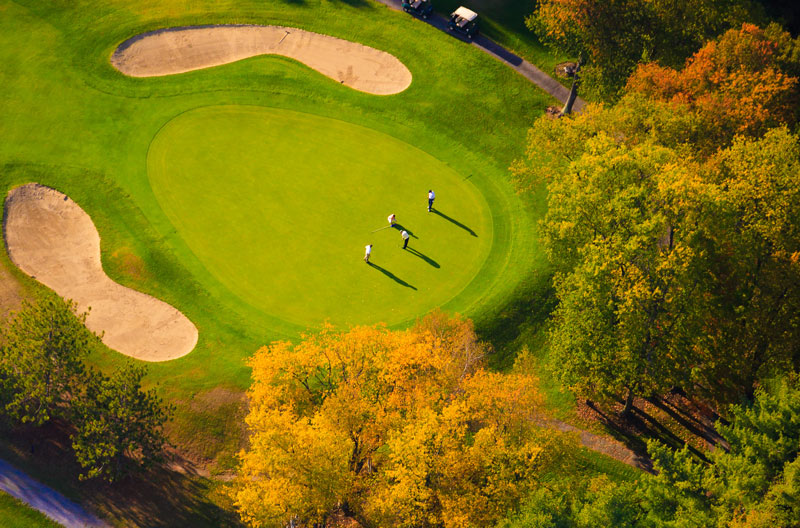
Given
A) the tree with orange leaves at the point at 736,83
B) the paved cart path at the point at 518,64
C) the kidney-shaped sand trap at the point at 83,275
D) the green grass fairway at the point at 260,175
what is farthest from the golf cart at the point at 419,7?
the kidney-shaped sand trap at the point at 83,275

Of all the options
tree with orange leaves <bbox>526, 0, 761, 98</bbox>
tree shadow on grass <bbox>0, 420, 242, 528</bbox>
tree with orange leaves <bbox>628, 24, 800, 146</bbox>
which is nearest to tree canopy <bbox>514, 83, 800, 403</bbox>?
tree with orange leaves <bbox>628, 24, 800, 146</bbox>

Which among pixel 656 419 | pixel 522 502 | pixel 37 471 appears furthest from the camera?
pixel 656 419

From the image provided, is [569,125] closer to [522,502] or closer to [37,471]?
[522,502]

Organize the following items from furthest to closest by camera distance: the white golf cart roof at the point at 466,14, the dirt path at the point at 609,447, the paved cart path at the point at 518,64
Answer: the white golf cart roof at the point at 466,14 → the paved cart path at the point at 518,64 → the dirt path at the point at 609,447

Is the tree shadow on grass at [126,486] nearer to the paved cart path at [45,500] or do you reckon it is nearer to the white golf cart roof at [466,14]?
the paved cart path at [45,500]

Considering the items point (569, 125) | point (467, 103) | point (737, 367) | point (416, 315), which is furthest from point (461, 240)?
point (737, 367)

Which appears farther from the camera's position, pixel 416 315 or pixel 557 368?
pixel 416 315
